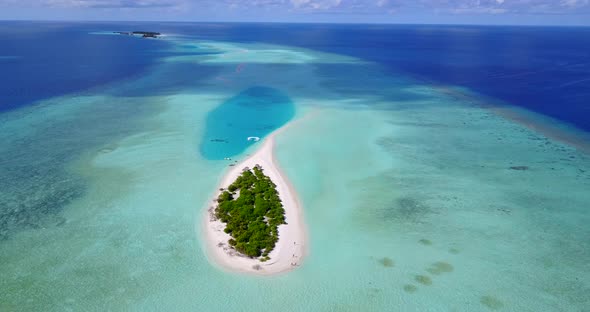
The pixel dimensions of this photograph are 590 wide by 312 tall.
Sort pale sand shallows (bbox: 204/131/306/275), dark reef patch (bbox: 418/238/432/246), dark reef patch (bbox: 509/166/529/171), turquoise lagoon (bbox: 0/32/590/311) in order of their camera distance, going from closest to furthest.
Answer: turquoise lagoon (bbox: 0/32/590/311) < pale sand shallows (bbox: 204/131/306/275) < dark reef patch (bbox: 418/238/432/246) < dark reef patch (bbox: 509/166/529/171)

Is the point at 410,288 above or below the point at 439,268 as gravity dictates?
below

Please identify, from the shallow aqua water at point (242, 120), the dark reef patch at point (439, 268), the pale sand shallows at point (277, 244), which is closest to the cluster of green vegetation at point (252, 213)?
the pale sand shallows at point (277, 244)

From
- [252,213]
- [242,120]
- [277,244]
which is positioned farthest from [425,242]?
[242,120]

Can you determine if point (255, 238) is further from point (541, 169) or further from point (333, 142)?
point (541, 169)

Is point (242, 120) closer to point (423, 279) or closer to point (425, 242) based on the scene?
point (425, 242)

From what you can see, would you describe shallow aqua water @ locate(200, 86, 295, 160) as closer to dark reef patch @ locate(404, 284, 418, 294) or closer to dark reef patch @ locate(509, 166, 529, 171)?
dark reef patch @ locate(404, 284, 418, 294)

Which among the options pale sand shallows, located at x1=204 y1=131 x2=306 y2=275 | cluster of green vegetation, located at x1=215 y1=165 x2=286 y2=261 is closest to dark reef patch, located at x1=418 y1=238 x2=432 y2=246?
pale sand shallows, located at x1=204 y1=131 x2=306 y2=275
